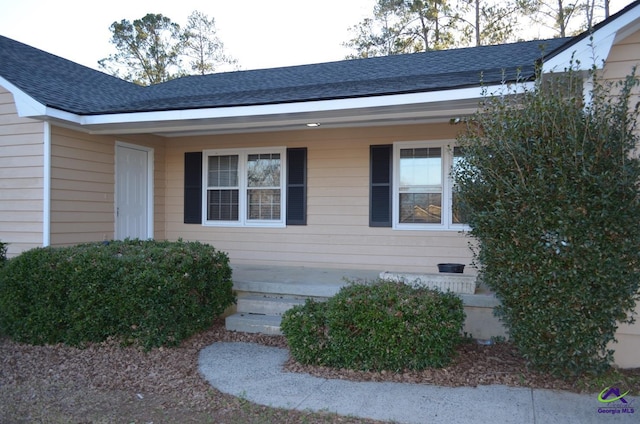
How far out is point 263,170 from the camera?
8195mm

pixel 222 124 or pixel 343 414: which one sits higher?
pixel 222 124

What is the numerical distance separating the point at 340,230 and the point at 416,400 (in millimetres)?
4191

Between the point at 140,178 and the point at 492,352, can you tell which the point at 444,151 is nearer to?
the point at 492,352

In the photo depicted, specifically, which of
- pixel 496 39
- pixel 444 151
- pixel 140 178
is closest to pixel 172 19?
pixel 496 39

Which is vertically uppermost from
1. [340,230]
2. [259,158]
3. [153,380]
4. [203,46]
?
[203,46]

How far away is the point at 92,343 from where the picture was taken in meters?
5.09

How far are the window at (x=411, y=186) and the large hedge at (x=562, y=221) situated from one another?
3.31 meters

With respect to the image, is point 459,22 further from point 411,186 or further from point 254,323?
point 254,323

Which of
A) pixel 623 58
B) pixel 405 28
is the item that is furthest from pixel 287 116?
pixel 405 28

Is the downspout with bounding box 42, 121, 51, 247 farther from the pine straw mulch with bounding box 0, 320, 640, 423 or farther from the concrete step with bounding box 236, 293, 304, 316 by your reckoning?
the concrete step with bounding box 236, 293, 304, 316

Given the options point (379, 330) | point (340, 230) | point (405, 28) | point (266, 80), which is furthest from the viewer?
point (405, 28)

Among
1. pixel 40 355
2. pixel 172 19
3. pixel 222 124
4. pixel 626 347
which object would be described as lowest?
pixel 40 355

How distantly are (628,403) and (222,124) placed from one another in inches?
222

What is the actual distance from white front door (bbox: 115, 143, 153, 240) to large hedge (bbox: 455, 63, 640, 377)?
6104 millimetres
